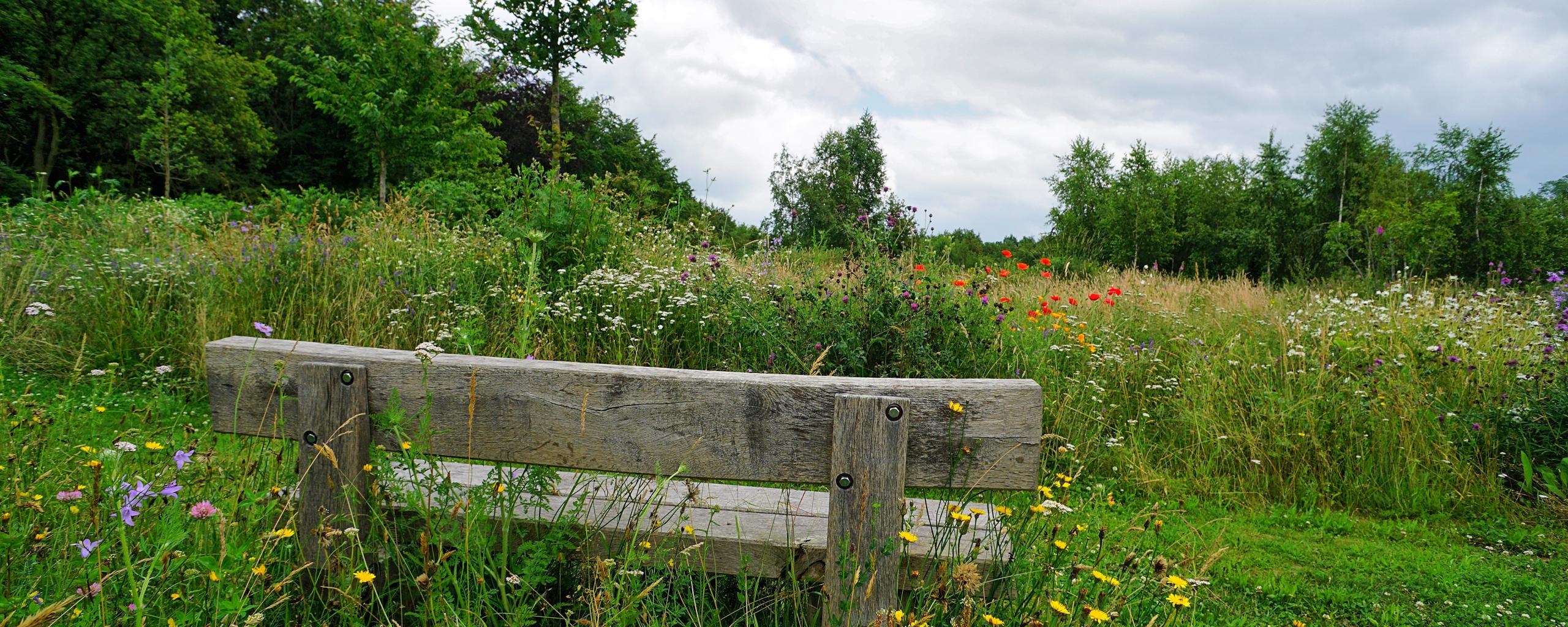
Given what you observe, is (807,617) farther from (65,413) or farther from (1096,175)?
(1096,175)

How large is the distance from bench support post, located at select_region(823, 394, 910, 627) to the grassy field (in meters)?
0.17

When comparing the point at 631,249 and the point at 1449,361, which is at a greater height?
the point at 631,249

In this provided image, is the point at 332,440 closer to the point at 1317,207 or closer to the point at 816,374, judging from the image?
the point at 816,374

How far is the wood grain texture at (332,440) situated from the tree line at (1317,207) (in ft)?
98.6

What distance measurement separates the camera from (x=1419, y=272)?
2719cm

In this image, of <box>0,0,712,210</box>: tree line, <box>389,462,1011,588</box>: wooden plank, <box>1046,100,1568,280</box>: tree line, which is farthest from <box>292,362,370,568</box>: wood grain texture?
<box>1046,100,1568,280</box>: tree line

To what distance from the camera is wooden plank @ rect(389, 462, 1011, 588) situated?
6.37 ft

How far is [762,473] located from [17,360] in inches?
248

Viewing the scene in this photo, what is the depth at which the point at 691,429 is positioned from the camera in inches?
68.8

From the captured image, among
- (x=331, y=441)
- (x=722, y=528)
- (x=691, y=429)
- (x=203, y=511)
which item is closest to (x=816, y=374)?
Answer: (x=722, y=528)

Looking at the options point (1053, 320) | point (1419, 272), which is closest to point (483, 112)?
point (1053, 320)

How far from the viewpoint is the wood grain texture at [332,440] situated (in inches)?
73.4

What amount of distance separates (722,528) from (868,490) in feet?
2.29

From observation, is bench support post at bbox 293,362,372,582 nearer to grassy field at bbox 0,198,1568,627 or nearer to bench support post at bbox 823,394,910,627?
grassy field at bbox 0,198,1568,627
